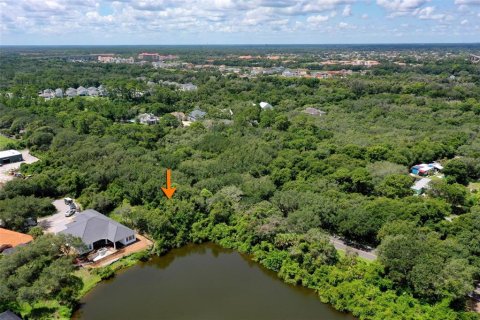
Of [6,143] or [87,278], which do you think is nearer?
[87,278]

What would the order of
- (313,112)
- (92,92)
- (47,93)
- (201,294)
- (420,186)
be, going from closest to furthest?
(201,294)
(420,186)
(313,112)
(47,93)
(92,92)

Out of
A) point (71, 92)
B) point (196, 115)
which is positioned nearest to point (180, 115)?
point (196, 115)

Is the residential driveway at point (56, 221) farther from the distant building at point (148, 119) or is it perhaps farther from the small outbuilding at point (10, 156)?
the distant building at point (148, 119)

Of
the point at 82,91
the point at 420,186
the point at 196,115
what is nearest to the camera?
the point at 420,186

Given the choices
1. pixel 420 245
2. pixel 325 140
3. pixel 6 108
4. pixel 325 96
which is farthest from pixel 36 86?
pixel 420 245

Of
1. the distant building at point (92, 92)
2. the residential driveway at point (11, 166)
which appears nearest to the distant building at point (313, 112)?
the residential driveway at point (11, 166)

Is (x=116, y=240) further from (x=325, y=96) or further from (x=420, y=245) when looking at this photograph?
(x=325, y=96)

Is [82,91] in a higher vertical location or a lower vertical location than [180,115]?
higher

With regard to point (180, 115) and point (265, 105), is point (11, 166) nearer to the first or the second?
point (180, 115)
